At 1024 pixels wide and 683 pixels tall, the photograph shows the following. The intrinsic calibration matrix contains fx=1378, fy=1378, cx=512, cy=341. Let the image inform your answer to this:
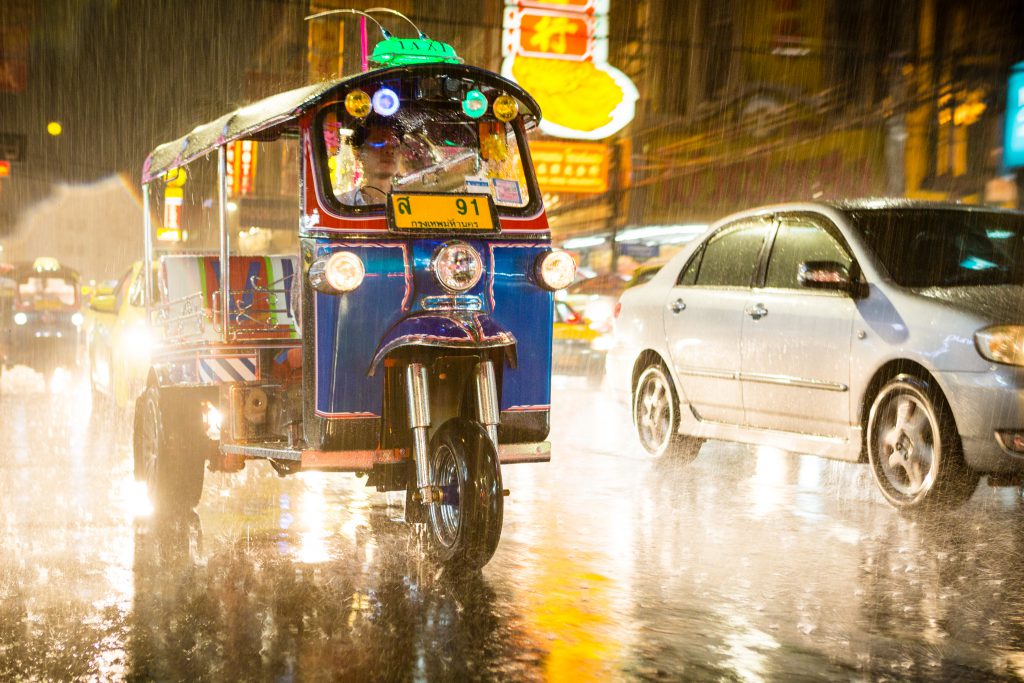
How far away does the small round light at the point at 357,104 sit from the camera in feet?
21.2

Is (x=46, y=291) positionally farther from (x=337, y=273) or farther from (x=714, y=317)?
(x=337, y=273)

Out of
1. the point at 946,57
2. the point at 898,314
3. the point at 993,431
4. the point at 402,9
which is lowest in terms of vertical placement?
the point at 993,431

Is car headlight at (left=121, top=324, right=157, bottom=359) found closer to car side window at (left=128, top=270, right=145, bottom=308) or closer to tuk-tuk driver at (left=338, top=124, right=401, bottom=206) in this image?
car side window at (left=128, top=270, right=145, bottom=308)

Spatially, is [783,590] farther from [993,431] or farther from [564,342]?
[564,342]

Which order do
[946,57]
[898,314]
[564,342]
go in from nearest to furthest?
[898,314] → [564,342] → [946,57]

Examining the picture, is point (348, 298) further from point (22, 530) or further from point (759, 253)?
point (759, 253)

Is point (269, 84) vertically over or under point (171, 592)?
over

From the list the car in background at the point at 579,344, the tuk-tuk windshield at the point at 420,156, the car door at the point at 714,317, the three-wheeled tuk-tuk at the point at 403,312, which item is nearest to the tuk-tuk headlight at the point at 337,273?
the three-wheeled tuk-tuk at the point at 403,312

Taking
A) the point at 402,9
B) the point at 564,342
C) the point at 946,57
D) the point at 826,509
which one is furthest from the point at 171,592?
the point at 402,9

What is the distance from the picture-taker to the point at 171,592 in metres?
5.83

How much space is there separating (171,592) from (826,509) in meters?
3.93

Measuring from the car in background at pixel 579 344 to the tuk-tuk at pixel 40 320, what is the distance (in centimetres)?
748

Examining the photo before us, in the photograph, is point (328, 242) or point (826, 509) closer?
point (328, 242)

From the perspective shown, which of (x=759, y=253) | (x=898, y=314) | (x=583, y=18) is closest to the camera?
(x=898, y=314)
